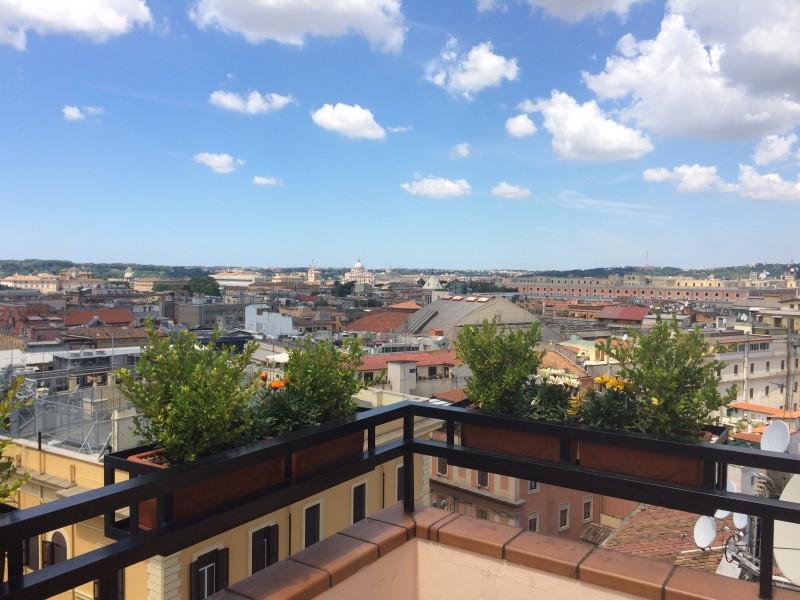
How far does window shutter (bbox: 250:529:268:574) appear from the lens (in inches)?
153

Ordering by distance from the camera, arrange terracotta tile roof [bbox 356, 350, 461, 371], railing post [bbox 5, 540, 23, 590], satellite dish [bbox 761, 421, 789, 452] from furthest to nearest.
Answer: terracotta tile roof [bbox 356, 350, 461, 371] → satellite dish [bbox 761, 421, 789, 452] → railing post [bbox 5, 540, 23, 590]

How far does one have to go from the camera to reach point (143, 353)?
1.55 meters

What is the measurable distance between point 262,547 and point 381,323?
129 feet

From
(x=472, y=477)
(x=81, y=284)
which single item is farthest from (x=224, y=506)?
(x=81, y=284)

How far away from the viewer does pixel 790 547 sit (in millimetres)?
1829

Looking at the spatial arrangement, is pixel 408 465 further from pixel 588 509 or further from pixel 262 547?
pixel 588 509

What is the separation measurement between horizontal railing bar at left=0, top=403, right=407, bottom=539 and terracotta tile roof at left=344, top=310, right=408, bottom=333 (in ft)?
133

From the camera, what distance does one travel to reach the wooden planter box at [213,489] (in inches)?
50.6

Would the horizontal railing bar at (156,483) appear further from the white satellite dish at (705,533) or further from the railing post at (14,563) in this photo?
the white satellite dish at (705,533)

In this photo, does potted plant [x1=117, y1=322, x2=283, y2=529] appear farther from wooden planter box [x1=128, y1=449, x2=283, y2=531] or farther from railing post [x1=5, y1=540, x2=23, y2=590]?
railing post [x1=5, y1=540, x2=23, y2=590]

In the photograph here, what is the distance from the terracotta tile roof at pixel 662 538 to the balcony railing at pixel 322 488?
577 centimetres

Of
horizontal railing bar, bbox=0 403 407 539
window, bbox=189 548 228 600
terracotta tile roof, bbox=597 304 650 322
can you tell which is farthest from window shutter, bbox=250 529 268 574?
terracotta tile roof, bbox=597 304 650 322

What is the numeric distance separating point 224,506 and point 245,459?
12 cm

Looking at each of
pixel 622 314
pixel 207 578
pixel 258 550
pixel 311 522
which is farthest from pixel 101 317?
pixel 258 550
